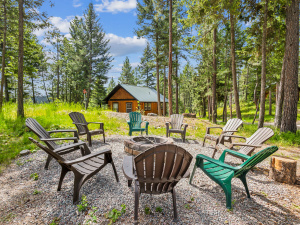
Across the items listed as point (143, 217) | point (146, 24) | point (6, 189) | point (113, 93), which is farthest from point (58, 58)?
point (143, 217)

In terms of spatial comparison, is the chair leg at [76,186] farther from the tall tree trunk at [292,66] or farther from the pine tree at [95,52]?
the pine tree at [95,52]

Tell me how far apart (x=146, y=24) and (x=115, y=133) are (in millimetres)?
12783

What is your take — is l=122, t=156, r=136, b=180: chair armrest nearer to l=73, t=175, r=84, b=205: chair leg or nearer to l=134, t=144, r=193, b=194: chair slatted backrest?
l=134, t=144, r=193, b=194: chair slatted backrest

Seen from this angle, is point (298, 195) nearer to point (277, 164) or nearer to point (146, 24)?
point (277, 164)

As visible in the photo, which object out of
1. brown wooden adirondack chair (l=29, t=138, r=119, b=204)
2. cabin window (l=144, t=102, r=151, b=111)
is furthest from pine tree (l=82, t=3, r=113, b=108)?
brown wooden adirondack chair (l=29, t=138, r=119, b=204)

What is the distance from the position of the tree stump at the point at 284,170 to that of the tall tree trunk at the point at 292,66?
4.42 metres

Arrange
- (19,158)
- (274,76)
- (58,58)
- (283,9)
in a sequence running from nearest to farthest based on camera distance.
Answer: (19,158)
(283,9)
(274,76)
(58,58)

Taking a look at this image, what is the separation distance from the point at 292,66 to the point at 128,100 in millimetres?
16035

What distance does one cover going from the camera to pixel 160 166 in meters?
1.91

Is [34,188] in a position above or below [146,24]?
below

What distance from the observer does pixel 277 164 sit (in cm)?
311

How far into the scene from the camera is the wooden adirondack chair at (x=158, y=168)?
6.06ft

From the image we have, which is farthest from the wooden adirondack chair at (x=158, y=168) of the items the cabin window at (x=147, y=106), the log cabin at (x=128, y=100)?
the cabin window at (x=147, y=106)

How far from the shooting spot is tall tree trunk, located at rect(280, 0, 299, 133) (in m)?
6.18
